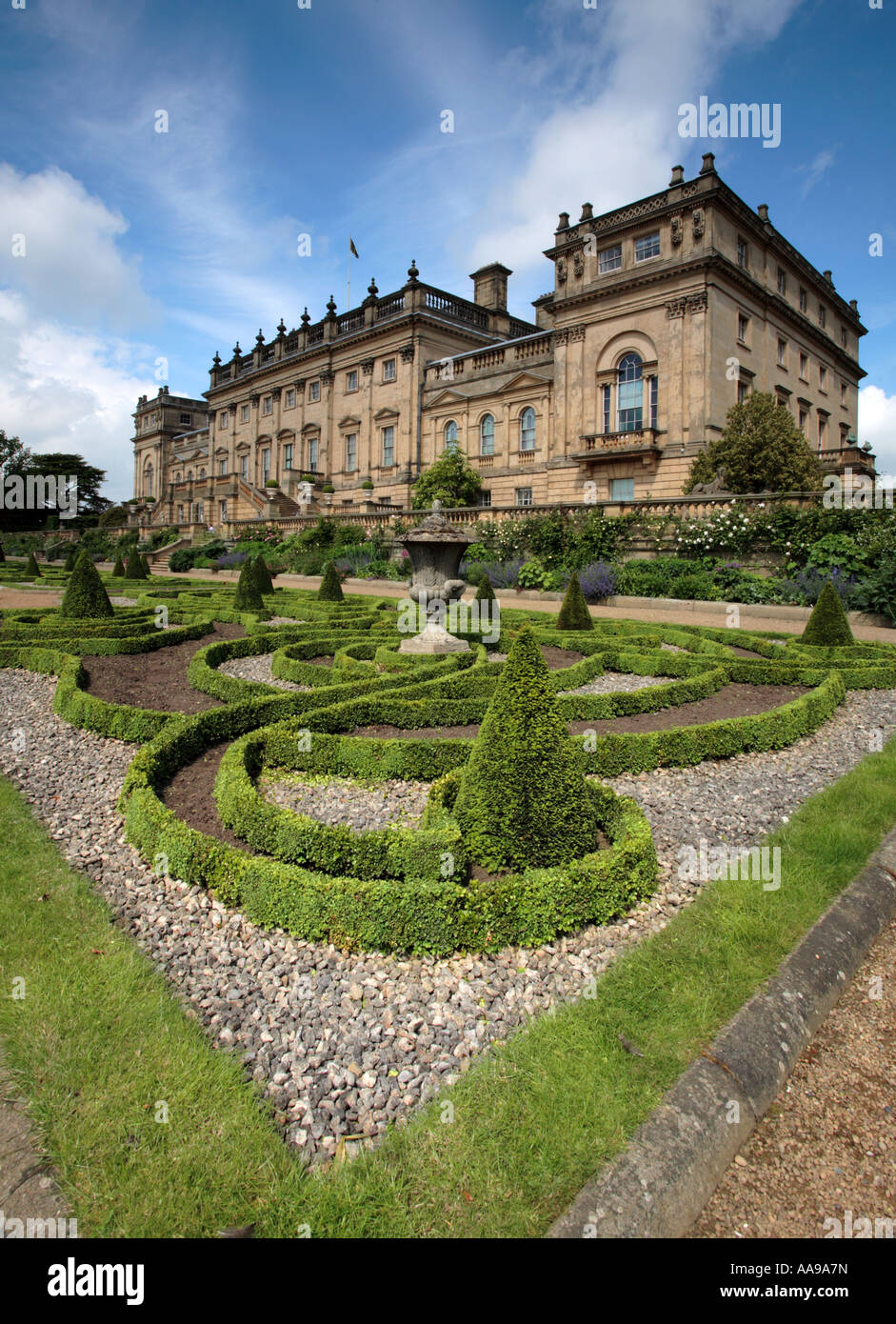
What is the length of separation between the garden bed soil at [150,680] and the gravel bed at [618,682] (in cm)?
432

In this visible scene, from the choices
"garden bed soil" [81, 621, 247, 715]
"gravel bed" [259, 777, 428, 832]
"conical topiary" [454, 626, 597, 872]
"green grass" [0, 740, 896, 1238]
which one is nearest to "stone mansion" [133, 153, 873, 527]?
"garden bed soil" [81, 621, 247, 715]

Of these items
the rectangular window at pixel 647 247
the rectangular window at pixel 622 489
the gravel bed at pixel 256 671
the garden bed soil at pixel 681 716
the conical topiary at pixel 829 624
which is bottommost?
the garden bed soil at pixel 681 716

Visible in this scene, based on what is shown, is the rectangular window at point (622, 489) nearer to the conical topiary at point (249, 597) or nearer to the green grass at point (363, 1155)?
the conical topiary at point (249, 597)

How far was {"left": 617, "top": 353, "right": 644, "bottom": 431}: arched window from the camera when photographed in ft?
83.6

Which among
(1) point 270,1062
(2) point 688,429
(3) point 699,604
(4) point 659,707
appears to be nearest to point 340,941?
(1) point 270,1062

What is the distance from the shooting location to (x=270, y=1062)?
2.74m

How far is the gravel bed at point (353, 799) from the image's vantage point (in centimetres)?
481

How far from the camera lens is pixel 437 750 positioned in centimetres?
559

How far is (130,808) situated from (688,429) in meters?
23.3

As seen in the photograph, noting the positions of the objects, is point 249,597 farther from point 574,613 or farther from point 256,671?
point 574,613

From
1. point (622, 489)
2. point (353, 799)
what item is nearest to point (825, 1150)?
point (353, 799)

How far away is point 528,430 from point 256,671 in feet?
75.5

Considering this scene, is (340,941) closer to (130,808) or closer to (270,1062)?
(270,1062)

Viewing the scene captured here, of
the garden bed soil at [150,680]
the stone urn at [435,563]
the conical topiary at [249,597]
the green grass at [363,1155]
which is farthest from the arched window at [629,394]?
the green grass at [363,1155]
